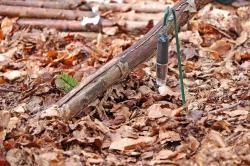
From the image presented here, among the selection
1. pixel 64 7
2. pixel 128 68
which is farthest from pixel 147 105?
pixel 64 7

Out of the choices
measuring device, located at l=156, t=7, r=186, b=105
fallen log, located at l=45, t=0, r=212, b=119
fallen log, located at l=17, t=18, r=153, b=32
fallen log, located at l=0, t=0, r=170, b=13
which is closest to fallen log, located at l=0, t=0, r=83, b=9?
fallen log, located at l=0, t=0, r=170, b=13

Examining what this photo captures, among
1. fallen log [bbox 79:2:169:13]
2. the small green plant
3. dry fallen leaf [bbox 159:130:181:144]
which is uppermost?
fallen log [bbox 79:2:169:13]

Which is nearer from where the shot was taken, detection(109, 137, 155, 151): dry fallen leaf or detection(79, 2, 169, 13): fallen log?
detection(109, 137, 155, 151): dry fallen leaf

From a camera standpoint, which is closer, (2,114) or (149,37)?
(2,114)

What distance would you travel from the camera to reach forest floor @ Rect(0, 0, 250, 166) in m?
3.27

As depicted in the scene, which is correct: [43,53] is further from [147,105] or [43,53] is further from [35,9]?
[147,105]

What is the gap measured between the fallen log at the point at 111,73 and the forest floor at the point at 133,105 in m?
0.10

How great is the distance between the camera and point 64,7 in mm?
6312

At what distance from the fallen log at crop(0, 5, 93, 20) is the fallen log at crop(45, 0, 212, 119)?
1863 millimetres

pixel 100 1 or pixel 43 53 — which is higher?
pixel 100 1

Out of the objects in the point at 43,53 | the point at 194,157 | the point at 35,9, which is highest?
the point at 35,9

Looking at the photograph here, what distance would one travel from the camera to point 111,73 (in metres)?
3.99

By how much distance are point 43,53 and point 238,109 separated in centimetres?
250

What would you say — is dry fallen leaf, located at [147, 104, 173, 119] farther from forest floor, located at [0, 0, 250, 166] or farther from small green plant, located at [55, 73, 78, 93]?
small green plant, located at [55, 73, 78, 93]
